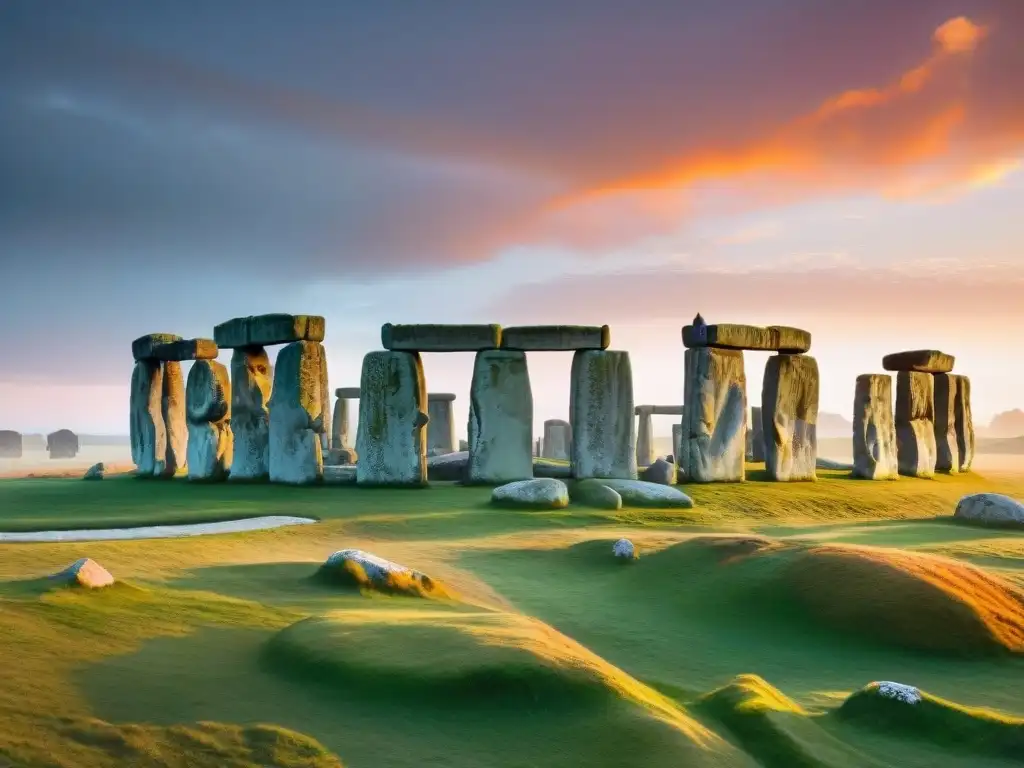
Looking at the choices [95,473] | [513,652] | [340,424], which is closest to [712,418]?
[95,473]

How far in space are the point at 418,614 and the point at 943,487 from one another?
59.4 ft

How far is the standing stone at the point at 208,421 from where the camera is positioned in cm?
1872

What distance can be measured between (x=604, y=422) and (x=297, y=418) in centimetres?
560

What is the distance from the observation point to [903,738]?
18.5 feet

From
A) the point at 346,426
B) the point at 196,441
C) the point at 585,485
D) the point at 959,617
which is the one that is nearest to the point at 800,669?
the point at 959,617

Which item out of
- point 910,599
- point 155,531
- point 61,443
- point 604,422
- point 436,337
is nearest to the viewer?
point 910,599

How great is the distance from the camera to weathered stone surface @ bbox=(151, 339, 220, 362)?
19.6 m

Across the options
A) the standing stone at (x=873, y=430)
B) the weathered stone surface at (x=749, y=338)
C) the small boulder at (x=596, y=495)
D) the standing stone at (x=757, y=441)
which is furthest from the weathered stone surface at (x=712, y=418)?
the standing stone at (x=757, y=441)

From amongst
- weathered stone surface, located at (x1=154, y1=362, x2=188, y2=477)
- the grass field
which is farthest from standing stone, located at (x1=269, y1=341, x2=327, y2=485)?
the grass field

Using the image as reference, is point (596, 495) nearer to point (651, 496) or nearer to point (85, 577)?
point (651, 496)

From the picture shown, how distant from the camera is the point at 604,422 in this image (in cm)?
1777

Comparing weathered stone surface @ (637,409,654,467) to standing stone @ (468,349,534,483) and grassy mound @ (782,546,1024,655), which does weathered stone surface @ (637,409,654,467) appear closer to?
standing stone @ (468,349,534,483)

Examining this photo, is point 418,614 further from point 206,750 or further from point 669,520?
point 669,520

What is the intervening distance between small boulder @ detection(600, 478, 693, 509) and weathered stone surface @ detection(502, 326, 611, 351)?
3.28 m
